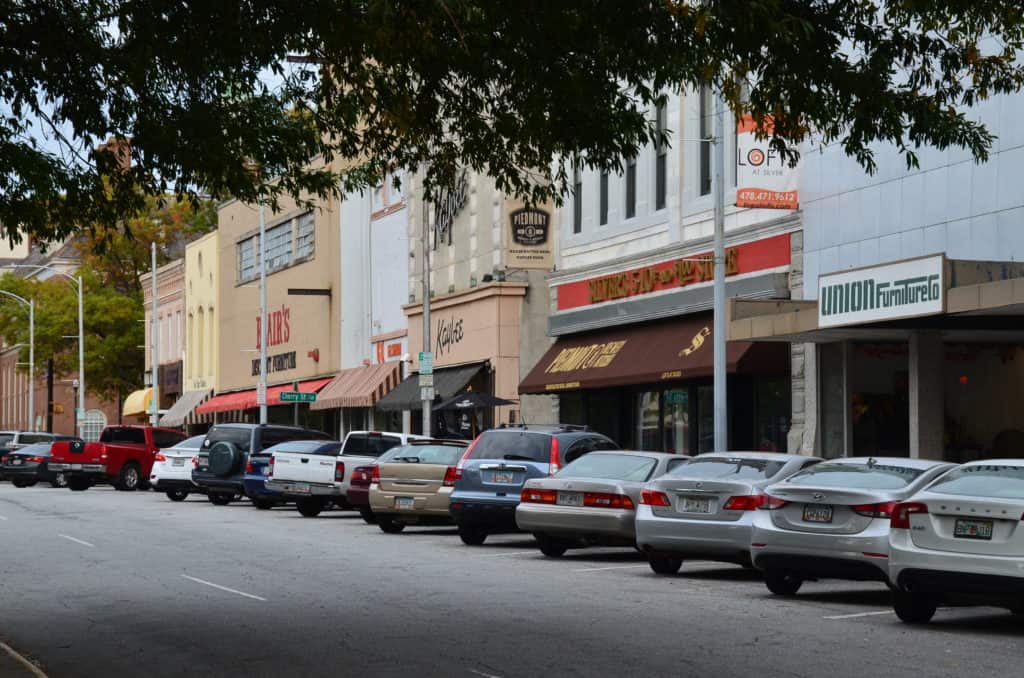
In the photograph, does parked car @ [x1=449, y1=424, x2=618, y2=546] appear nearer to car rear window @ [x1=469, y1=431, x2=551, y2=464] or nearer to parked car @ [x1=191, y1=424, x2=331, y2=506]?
car rear window @ [x1=469, y1=431, x2=551, y2=464]

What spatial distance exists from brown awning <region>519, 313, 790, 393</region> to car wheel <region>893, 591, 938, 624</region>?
676 inches

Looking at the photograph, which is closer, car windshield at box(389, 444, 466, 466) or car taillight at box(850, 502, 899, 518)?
car taillight at box(850, 502, 899, 518)

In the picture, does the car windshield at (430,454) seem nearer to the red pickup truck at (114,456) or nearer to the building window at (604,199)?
the building window at (604,199)

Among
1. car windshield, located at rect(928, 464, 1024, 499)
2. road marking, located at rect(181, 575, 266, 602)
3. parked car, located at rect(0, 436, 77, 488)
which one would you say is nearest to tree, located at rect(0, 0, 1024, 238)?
car windshield, located at rect(928, 464, 1024, 499)

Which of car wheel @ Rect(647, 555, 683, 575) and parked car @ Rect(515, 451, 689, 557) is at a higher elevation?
parked car @ Rect(515, 451, 689, 557)

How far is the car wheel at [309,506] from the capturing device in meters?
32.3

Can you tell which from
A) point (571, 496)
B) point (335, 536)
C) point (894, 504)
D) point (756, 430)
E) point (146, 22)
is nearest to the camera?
point (146, 22)

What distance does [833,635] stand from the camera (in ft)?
43.7

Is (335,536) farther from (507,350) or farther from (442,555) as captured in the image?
(507,350)

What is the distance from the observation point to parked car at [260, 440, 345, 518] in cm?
3172

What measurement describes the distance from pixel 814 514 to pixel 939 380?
12368 millimetres

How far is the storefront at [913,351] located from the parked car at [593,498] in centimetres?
492

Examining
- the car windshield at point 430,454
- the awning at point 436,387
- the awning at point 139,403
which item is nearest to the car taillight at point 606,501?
the car windshield at point 430,454

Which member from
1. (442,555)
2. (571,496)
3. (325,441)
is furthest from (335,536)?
(325,441)
